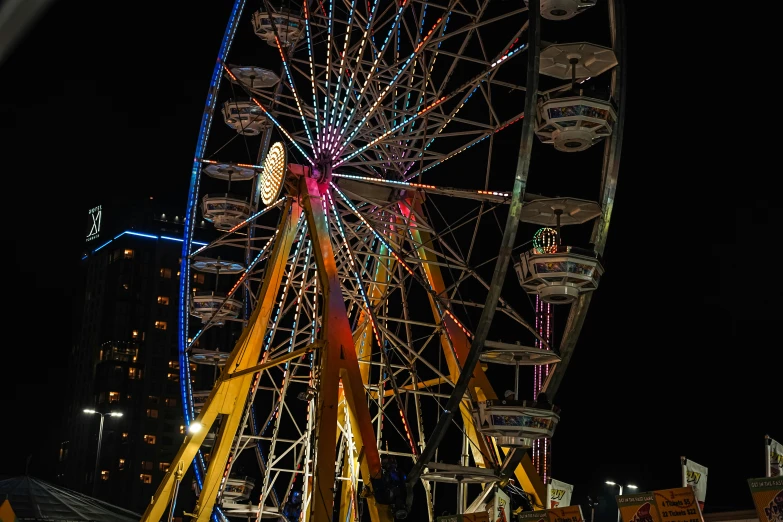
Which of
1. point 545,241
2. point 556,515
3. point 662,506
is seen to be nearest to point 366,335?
point 545,241

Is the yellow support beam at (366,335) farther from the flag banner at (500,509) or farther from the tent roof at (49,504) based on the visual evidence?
the flag banner at (500,509)

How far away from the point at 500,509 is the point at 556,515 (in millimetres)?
3669

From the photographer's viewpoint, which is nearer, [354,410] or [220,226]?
[354,410]

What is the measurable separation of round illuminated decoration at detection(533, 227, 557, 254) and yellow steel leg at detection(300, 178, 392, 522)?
417cm

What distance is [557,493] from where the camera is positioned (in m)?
19.5

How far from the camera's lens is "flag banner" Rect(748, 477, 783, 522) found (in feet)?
36.2

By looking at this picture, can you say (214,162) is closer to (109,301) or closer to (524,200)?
(524,200)

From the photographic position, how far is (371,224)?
23.6m

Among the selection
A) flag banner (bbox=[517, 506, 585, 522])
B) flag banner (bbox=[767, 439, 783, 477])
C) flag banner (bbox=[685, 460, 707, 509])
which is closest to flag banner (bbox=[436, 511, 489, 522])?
flag banner (bbox=[517, 506, 585, 522])

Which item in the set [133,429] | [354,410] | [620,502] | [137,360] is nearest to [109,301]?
[137,360]

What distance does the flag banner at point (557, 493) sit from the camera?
19.1 metres

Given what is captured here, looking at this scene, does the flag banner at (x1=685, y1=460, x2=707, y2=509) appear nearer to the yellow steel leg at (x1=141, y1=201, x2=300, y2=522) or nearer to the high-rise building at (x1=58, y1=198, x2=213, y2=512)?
the yellow steel leg at (x1=141, y1=201, x2=300, y2=522)

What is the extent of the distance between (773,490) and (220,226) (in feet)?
62.0

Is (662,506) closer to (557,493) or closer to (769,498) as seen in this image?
(769,498)
